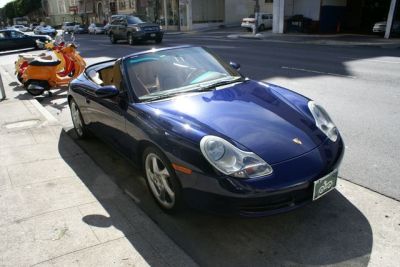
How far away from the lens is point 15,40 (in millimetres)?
24234

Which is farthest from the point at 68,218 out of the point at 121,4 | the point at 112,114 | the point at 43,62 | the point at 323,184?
the point at 121,4

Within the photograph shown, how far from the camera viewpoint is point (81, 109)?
522 centimetres

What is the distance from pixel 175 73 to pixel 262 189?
188 cm

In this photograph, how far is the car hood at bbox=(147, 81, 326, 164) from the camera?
294 centimetres

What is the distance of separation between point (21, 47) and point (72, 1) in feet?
190

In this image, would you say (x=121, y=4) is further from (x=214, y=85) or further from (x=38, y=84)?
(x=214, y=85)

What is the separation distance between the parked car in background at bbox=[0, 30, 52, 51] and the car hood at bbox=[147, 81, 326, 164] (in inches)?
919

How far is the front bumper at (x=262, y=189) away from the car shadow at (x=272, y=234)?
0.16m

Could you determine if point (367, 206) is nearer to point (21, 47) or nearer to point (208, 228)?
point (208, 228)

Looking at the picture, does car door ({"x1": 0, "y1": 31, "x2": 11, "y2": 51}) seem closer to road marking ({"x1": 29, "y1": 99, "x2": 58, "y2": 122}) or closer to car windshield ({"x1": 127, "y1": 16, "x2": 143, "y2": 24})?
car windshield ({"x1": 127, "y1": 16, "x2": 143, "y2": 24})

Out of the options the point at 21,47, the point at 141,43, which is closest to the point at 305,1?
the point at 141,43

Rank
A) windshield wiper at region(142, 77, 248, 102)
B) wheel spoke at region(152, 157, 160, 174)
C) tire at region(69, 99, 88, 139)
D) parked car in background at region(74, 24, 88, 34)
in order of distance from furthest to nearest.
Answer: parked car in background at region(74, 24, 88, 34) < tire at region(69, 99, 88, 139) < windshield wiper at region(142, 77, 248, 102) < wheel spoke at region(152, 157, 160, 174)

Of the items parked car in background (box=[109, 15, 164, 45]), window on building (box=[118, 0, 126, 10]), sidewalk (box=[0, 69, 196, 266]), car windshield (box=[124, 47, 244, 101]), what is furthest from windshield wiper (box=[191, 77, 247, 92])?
window on building (box=[118, 0, 126, 10])

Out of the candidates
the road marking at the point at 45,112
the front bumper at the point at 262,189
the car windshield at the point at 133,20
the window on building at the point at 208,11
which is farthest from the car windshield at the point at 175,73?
the window on building at the point at 208,11
